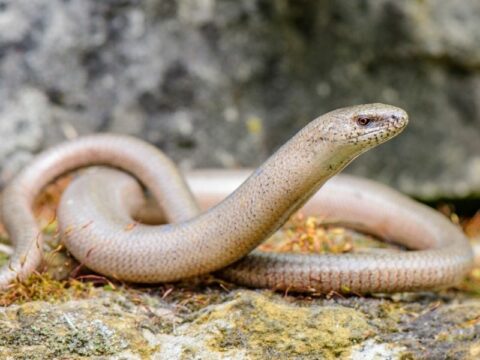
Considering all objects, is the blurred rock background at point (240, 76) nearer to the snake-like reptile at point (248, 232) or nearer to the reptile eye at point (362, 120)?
the snake-like reptile at point (248, 232)

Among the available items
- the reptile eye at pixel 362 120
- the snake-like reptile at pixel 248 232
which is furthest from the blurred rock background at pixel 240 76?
the reptile eye at pixel 362 120

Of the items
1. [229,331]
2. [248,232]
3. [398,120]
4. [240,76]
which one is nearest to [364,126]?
[398,120]

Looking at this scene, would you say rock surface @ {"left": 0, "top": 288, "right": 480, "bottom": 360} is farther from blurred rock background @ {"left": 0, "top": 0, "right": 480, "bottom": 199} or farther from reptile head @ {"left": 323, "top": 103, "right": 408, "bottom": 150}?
blurred rock background @ {"left": 0, "top": 0, "right": 480, "bottom": 199}

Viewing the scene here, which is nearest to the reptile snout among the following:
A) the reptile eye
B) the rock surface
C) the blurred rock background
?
the reptile eye

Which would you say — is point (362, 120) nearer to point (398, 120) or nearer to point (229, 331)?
point (398, 120)

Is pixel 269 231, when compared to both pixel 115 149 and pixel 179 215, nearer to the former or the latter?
pixel 179 215
